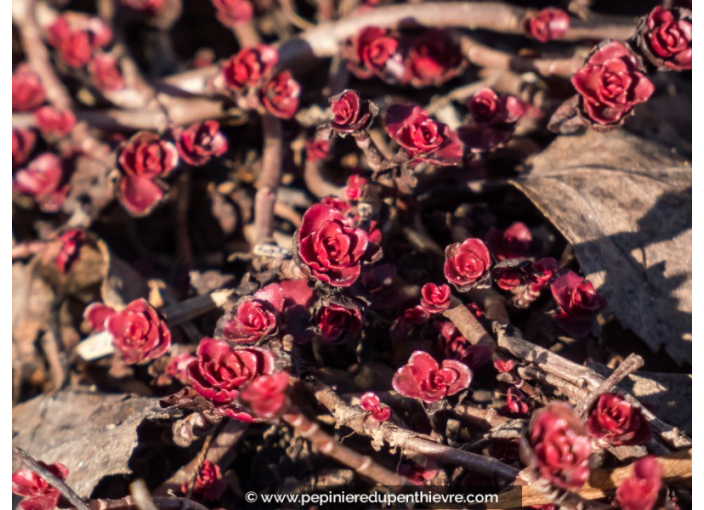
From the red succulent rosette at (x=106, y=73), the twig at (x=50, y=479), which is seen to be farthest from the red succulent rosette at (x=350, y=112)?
the red succulent rosette at (x=106, y=73)

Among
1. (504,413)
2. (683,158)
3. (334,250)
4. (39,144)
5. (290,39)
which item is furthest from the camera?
(39,144)

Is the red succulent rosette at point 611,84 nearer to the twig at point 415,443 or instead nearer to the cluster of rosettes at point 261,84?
the cluster of rosettes at point 261,84

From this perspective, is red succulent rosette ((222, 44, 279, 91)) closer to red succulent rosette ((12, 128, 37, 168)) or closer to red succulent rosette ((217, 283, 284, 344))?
red succulent rosette ((12, 128, 37, 168))

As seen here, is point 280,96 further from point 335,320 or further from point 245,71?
point 335,320

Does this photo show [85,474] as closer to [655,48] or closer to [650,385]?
[650,385]

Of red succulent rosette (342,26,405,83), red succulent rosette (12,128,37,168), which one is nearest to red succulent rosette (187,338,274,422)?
red succulent rosette (342,26,405,83)

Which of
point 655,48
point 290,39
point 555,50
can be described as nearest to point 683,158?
point 655,48
